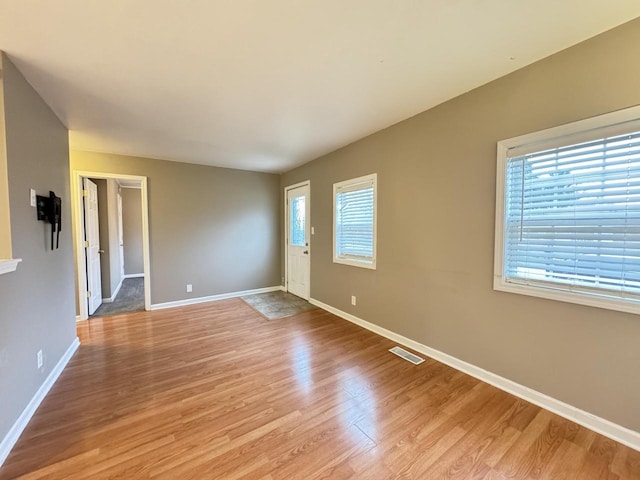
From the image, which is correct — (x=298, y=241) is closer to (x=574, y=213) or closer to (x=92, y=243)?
(x=92, y=243)

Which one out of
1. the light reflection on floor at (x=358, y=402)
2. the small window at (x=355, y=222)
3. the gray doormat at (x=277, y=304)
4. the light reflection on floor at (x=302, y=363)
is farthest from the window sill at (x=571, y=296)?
the gray doormat at (x=277, y=304)

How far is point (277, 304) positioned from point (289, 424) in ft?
8.98

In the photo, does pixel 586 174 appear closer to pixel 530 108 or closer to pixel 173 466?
pixel 530 108

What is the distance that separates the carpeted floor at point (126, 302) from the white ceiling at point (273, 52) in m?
2.78

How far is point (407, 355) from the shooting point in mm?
2680

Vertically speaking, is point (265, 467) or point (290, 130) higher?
point (290, 130)

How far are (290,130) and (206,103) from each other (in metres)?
0.96

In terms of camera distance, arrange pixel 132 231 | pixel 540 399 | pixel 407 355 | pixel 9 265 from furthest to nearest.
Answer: pixel 132 231, pixel 407 355, pixel 540 399, pixel 9 265

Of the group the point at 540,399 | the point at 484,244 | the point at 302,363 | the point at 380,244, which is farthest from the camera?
the point at 380,244

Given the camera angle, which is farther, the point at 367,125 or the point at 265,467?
the point at 367,125

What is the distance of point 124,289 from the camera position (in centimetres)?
567

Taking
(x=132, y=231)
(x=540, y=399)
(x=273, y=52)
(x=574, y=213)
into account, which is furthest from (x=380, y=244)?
(x=132, y=231)

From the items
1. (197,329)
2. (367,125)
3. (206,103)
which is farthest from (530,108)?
(197,329)

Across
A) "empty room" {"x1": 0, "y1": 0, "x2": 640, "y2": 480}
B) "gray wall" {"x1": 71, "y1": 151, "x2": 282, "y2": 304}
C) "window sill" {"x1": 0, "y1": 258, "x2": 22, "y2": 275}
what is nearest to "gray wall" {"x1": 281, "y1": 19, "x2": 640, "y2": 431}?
"empty room" {"x1": 0, "y1": 0, "x2": 640, "y2": 480}
